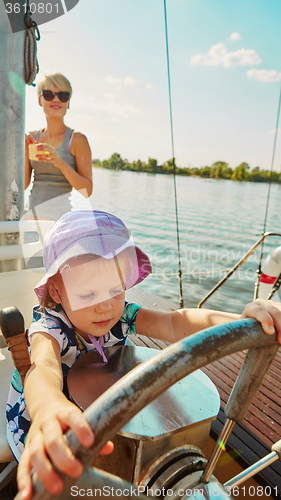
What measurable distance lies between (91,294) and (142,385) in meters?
0.55

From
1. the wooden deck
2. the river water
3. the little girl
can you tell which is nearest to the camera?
the little girl

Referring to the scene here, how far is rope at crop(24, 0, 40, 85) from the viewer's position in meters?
1.46

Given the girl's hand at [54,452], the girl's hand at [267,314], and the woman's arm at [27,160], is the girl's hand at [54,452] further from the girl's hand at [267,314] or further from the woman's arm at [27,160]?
the woman's arm at [27,160]

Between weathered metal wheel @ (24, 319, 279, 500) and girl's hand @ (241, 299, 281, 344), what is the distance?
1cm

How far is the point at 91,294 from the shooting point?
→ 3.01ft

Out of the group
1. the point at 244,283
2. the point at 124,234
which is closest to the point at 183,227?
the point at 244,283

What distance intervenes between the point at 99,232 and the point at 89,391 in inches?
17.2

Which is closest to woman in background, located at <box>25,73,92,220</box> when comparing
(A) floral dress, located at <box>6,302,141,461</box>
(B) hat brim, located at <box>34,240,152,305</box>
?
(B) hat brim, located at <box>34,240,152,305</box>

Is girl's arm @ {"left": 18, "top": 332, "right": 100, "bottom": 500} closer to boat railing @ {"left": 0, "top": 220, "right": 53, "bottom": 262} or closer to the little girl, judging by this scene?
the little girl

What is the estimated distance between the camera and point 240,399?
1.90ft

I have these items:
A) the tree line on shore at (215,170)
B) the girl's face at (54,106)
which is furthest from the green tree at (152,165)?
the girl's face at (54,106)

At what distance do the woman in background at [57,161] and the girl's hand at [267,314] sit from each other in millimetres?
1416

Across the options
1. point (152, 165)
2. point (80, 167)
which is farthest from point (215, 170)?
point (80, 167)

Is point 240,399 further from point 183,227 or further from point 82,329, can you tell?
point 183,227
